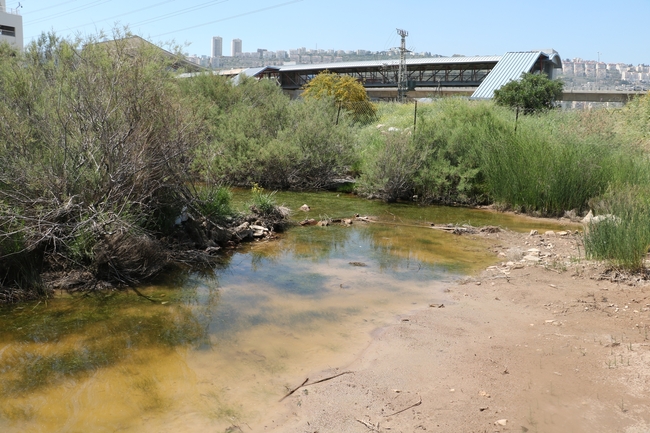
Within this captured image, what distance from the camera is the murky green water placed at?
14.6 ft

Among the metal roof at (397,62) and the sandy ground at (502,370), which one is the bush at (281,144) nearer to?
the sandy ground at (502,370)

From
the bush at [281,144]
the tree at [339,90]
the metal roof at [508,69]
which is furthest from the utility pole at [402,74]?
the bush at [281,144]

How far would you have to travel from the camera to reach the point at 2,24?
1724 inches

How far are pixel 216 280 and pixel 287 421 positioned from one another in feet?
13.6

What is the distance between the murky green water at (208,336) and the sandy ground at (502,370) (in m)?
0.41

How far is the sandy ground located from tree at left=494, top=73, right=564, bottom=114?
22.1 meters

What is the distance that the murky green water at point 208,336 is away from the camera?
4465 millimetres

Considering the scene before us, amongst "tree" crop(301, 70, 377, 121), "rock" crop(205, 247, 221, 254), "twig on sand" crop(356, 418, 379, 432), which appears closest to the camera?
"twig on sand" crop(356, 418, 379, 432)

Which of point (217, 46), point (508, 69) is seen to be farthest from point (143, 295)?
point (217, 46)

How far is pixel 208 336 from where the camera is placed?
5.96 metres

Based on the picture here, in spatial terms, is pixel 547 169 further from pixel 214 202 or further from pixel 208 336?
pixel 208 336

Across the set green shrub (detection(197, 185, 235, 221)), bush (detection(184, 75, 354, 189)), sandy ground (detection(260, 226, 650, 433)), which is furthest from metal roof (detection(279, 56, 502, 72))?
sandy ground (detection(260, 226, 650, 433))

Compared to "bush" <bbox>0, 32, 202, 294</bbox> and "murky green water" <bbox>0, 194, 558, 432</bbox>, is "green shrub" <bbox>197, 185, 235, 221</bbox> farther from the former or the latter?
"murky green water" <bbox>0, 194, 558, 432</bbox>

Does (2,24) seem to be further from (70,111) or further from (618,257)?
(618,257)
